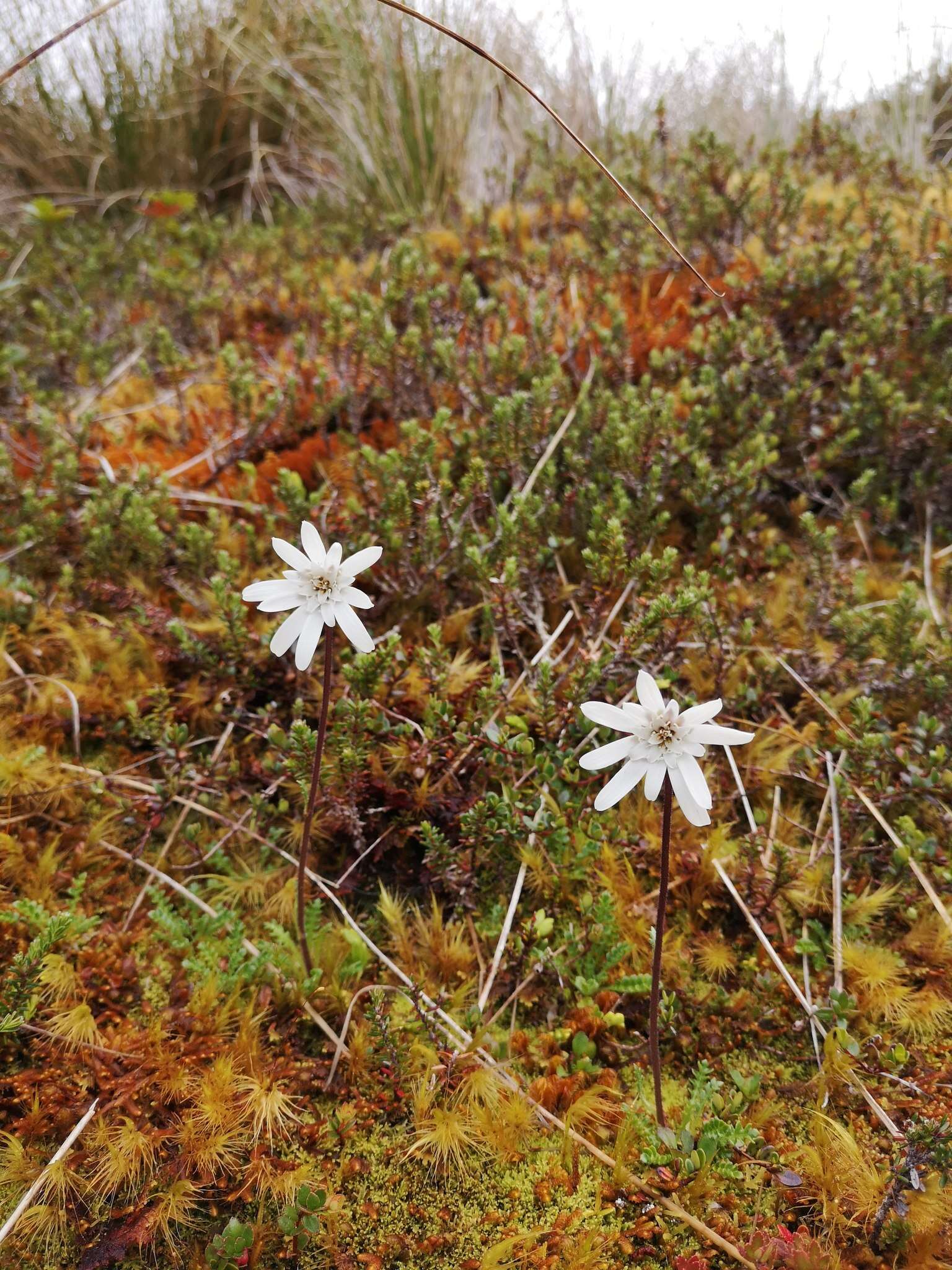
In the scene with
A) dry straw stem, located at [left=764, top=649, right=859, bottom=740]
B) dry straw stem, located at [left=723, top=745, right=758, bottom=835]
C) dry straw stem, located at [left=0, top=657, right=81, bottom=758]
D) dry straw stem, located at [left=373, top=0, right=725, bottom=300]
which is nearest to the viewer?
dry straw stem, located at [left=373, top=0, right=725, bottom=300]

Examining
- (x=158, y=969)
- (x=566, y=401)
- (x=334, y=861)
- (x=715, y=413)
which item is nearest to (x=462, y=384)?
(x=566, y=401)

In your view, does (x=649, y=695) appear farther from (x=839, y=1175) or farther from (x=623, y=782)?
(x=839, y=1175)

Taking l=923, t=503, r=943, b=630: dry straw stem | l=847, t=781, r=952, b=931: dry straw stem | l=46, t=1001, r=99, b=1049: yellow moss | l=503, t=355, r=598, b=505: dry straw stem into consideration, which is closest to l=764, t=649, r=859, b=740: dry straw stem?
l=847, t=781, r=952, b=931: dry straw stem

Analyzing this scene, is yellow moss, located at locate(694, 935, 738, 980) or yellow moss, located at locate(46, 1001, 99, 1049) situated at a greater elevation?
yellow moss, located at locate(46, 1001, 99, 1049)

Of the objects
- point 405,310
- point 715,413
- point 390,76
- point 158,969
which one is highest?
point 390,76

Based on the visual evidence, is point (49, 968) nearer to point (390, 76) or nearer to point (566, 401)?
point (566, 401)

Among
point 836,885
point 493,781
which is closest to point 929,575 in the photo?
point 836,885

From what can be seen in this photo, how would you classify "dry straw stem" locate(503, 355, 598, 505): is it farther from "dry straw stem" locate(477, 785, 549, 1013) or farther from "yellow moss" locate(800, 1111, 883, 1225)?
"yellow moss" locate(800, 1111, 883, 1225)

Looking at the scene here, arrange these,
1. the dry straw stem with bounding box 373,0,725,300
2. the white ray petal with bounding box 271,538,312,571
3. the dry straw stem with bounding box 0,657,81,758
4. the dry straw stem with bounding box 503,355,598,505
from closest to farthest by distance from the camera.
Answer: the dry straw stem with bounding box 373,0,725,300 < the white ray petal with bounding box 271,538,312,571 < the dry straw stem with bounding box 0,657,81,758 < the dry straw stem with bounding box 503,355,598,505
